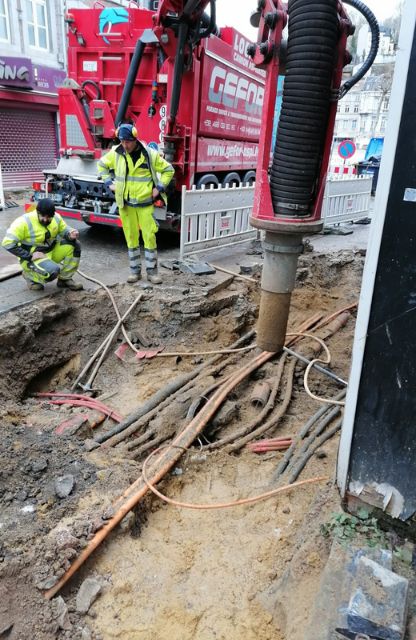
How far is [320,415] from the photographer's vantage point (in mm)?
3908

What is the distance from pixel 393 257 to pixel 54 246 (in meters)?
4.50

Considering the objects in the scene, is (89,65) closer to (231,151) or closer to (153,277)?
(231,151)

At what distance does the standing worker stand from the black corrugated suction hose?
2960 mm

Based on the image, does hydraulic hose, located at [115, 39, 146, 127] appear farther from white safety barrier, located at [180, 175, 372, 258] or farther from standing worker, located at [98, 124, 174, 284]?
standing worker, located at [98, 124, 174, 284]

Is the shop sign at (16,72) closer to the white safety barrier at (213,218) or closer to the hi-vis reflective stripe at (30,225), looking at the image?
the white safety barrier at (213,218)

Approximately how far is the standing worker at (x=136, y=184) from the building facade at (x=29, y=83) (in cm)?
1044

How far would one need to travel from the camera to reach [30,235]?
17.0ft

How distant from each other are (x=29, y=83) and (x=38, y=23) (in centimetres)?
269

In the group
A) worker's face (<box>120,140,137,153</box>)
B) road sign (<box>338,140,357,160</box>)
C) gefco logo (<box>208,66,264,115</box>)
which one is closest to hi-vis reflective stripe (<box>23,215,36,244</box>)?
worker's face (<box>120,140,137,153</box>)

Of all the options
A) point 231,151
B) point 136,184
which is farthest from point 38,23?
point 136,184

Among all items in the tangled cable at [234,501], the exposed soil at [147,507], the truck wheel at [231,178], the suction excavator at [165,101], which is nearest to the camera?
the exposed soil at [147,507]

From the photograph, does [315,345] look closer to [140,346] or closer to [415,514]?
[140,346]

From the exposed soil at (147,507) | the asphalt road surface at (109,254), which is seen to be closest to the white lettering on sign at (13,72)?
the asphalt road surface at (109,254)

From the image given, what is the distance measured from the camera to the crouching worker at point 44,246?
509 centimetres
